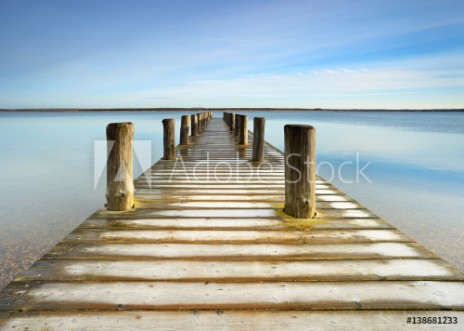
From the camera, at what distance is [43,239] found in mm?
5785

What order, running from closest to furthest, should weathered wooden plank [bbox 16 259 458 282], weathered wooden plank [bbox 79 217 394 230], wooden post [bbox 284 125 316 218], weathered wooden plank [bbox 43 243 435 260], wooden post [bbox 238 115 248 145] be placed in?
weathered wooden plank [bbox 16 259 458 282], weathered wooden plank [bbox 43 243 435 260], weathered wooden plank [bbox 79 217 394 230], wooden post [bbox 284 125 316 218], wooden post [bbox 238 115 248 145]

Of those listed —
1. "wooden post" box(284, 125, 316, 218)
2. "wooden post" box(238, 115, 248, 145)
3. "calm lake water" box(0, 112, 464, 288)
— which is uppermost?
"wooden post" box(238, 115, 248, 145)

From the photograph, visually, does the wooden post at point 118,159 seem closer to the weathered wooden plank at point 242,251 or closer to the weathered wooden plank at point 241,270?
the weathered wooden plank at point 242,251

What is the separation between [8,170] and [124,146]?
1358 centimetres

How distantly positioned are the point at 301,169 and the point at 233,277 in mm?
1489

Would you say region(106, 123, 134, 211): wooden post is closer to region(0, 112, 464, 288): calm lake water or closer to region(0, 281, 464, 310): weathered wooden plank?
region(0, 281, 464, 310): weathered wooden plank

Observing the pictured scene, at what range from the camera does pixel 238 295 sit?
2.04 meters

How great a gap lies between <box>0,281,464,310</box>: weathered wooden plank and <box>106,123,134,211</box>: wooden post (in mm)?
1488

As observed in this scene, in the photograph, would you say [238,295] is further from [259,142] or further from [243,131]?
[243,131]

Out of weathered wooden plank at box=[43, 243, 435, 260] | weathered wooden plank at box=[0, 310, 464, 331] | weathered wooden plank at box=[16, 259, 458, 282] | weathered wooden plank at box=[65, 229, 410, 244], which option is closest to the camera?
weathered wooden plank at box=[0, 310, 464, 331]

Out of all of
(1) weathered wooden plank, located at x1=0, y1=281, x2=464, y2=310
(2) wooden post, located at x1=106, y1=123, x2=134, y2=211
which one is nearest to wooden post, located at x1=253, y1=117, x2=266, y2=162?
(2) wooden post, located at x1=106, y1=123, x2=134, y2=211

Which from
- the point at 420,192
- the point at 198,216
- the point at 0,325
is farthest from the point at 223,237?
the point at 420,192

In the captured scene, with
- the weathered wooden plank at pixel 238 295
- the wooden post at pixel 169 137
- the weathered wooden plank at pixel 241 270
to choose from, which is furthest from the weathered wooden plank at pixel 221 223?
the wooden post at pixel 169 137

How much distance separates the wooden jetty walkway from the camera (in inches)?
72.5
